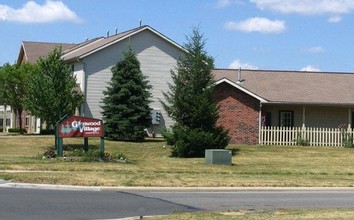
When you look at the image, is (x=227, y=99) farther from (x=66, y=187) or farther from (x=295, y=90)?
(x=66, y=187)

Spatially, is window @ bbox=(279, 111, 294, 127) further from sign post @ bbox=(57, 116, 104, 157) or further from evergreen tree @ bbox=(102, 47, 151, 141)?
sign post @ bbox=(57, 116, 104, 157)

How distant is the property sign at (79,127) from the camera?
2839cm

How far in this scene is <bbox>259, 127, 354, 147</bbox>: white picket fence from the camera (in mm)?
37594

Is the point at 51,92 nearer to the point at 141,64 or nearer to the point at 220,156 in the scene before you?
the point at 141,64

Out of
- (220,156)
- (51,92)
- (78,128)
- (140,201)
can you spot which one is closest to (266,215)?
(140,201)

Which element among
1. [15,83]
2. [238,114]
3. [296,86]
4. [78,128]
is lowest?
[78,128]

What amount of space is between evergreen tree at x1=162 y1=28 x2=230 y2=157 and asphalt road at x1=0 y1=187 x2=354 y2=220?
10.5m

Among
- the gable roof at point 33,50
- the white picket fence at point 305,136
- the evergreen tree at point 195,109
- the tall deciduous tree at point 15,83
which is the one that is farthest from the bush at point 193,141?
the gable roof at point 33,50

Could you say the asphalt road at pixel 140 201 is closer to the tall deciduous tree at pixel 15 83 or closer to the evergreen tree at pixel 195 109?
the evergreen tree at pixel 195 109

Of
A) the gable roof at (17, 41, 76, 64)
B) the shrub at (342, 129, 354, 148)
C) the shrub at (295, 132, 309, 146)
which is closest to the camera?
the shrub at (342, 129, 354, 148)

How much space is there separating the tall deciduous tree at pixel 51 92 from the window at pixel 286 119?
13.2m

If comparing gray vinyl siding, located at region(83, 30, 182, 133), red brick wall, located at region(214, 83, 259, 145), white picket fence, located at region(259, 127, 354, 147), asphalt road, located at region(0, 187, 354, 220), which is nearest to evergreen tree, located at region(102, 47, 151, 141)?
gray vinyl siding, located at region(83, 30, 182, 133)

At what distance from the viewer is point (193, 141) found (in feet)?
101

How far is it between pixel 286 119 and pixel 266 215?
28.2m
